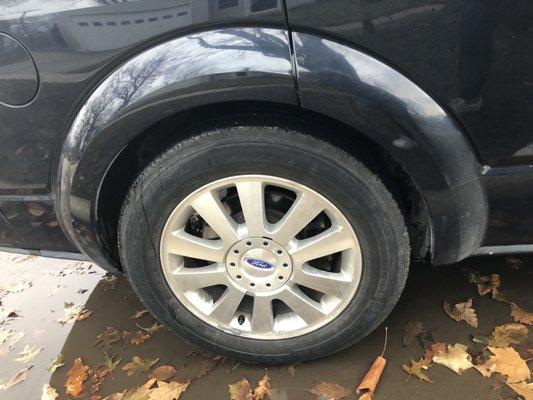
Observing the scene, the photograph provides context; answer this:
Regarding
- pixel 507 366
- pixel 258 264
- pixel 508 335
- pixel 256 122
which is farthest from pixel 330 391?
pixel 256 122

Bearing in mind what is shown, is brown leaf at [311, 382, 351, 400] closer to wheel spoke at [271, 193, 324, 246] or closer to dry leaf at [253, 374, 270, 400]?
dry leaf at [253, 374, 270, 400]

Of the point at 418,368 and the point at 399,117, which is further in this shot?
the point at 418,368

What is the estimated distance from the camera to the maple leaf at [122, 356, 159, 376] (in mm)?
2225

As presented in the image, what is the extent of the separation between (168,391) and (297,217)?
97 centimetres

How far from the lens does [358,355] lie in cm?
211

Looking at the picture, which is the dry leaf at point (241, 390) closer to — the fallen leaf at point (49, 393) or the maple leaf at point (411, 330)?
the maple leaf at point (411, 330)

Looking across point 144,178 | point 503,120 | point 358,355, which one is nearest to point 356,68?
point 503,120

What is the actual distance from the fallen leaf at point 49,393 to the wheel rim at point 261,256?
0.77 meters

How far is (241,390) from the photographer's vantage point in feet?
6.62

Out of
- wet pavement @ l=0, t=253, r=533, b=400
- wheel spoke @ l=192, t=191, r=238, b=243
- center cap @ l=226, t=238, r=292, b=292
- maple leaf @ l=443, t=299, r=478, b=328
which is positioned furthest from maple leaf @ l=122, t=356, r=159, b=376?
maple leaf @ l=443, t=299, r=478, b=328

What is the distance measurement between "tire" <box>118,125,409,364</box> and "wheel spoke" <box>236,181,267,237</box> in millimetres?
56

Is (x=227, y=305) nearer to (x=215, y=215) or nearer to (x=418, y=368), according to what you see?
(x=215, y=215)

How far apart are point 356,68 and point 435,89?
26cm

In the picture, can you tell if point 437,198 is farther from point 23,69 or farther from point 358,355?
point 23,69
